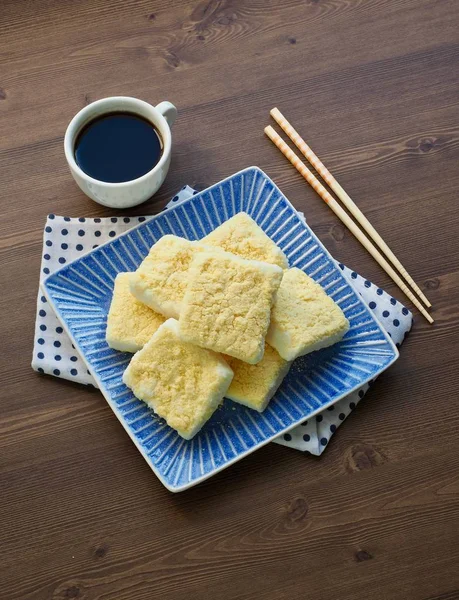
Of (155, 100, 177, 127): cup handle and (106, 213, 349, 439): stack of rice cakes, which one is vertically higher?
(155, 100, 177, 127): cup handle

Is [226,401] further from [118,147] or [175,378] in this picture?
[118,147]

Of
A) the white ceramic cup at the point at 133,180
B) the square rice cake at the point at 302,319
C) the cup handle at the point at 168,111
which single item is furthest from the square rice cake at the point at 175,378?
the cup handle at the point at 168,111

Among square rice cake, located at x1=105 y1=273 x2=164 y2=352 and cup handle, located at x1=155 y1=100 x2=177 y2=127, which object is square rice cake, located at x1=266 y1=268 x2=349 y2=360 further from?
cup handle, located at x1=155 y1=100 x2=177 y2=127

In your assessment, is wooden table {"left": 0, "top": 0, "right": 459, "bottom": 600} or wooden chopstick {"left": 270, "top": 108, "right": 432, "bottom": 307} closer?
wooden table {"left": 0, "top": 0, "right": 459, "bottom": 600}

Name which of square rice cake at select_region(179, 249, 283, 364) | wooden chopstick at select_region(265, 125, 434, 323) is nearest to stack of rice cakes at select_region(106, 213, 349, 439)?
square rice cake at select_region(179, 249, 283, 364)

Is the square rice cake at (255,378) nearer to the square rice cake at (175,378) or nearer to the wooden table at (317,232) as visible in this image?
the square rice cake at (175,378)

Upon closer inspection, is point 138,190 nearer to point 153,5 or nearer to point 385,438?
point 153,5
